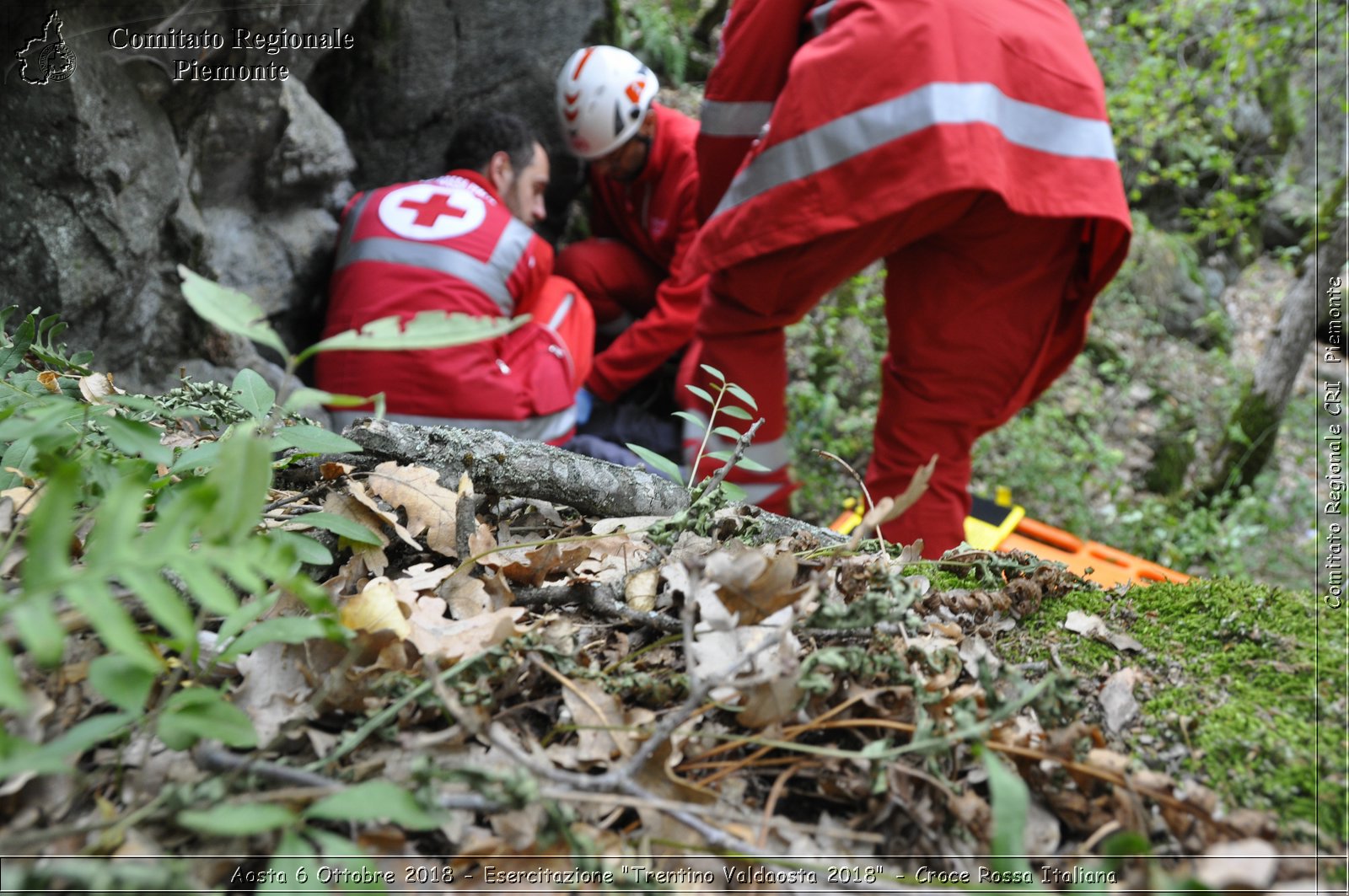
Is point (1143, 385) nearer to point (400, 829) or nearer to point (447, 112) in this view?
point (447, 112)

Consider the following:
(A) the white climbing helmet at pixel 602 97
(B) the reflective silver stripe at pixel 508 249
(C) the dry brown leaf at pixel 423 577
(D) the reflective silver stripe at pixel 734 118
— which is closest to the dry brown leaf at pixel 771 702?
(C) the dry brown leaf at pixel 423 577

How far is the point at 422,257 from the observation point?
3893 mm

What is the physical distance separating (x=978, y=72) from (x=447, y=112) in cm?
333

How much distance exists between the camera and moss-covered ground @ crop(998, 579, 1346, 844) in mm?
853

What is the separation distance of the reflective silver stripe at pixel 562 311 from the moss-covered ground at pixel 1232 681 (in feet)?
12.1

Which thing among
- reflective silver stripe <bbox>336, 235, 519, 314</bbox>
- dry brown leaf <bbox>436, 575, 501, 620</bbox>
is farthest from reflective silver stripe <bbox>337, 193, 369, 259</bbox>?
dry brown leaf <bbox>436, 575, 501, 620</bbox>

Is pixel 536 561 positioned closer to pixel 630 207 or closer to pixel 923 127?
pixel 923 127

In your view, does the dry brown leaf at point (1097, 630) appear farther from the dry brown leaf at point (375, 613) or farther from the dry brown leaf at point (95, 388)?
the dry brown leaf at point (95, 388)

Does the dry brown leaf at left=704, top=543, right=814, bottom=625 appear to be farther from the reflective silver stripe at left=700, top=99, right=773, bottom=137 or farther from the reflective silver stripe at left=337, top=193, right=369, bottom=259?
the reflective silver stripe at left=337, top=193, right=369, bottom=259

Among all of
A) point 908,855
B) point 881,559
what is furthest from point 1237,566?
point 908,855

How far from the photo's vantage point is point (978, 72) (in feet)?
9.30

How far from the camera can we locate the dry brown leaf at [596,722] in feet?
2.83

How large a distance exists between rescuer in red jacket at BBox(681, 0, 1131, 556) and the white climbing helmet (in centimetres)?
149

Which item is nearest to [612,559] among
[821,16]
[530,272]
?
[821,16]
